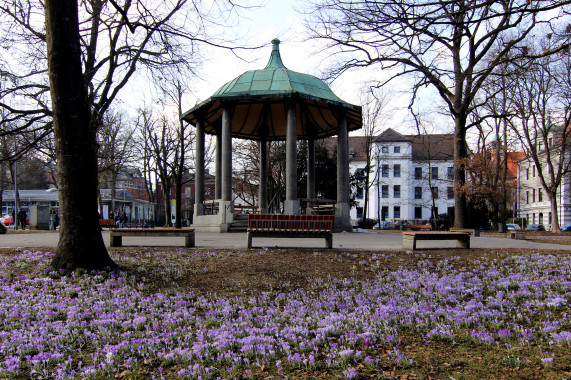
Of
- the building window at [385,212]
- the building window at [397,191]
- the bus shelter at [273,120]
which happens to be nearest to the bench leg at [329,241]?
the bus shelter at [273,120]

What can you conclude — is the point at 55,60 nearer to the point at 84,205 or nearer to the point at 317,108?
the point at 84,205

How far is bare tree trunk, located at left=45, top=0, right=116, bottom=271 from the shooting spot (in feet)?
24.7

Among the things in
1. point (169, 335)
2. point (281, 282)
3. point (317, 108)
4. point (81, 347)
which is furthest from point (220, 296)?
point (317, 108)

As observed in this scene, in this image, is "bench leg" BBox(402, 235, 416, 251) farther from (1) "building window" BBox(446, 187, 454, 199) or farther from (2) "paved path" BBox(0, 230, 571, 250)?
(1) "building window" BBox(446, 187, 454, 199)

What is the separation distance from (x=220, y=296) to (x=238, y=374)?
279 centimetres

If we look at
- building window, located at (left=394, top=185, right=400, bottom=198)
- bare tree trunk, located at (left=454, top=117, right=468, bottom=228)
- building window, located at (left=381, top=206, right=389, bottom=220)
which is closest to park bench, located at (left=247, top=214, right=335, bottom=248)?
bare tree trunk, located at (left=454, top=117, right=468, bottom=228)

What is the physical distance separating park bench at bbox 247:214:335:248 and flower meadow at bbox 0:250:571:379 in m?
3.39

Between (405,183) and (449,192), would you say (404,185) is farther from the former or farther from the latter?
(449,192)

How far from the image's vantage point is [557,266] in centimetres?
835

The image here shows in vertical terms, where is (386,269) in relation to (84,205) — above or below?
below

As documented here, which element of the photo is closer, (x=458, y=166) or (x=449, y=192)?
(x=458, y=166)

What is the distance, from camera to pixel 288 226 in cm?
1082

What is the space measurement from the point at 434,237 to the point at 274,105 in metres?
15.0

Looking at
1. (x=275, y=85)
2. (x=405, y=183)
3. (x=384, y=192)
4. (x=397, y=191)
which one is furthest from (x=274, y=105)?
(x=405, y=183)
